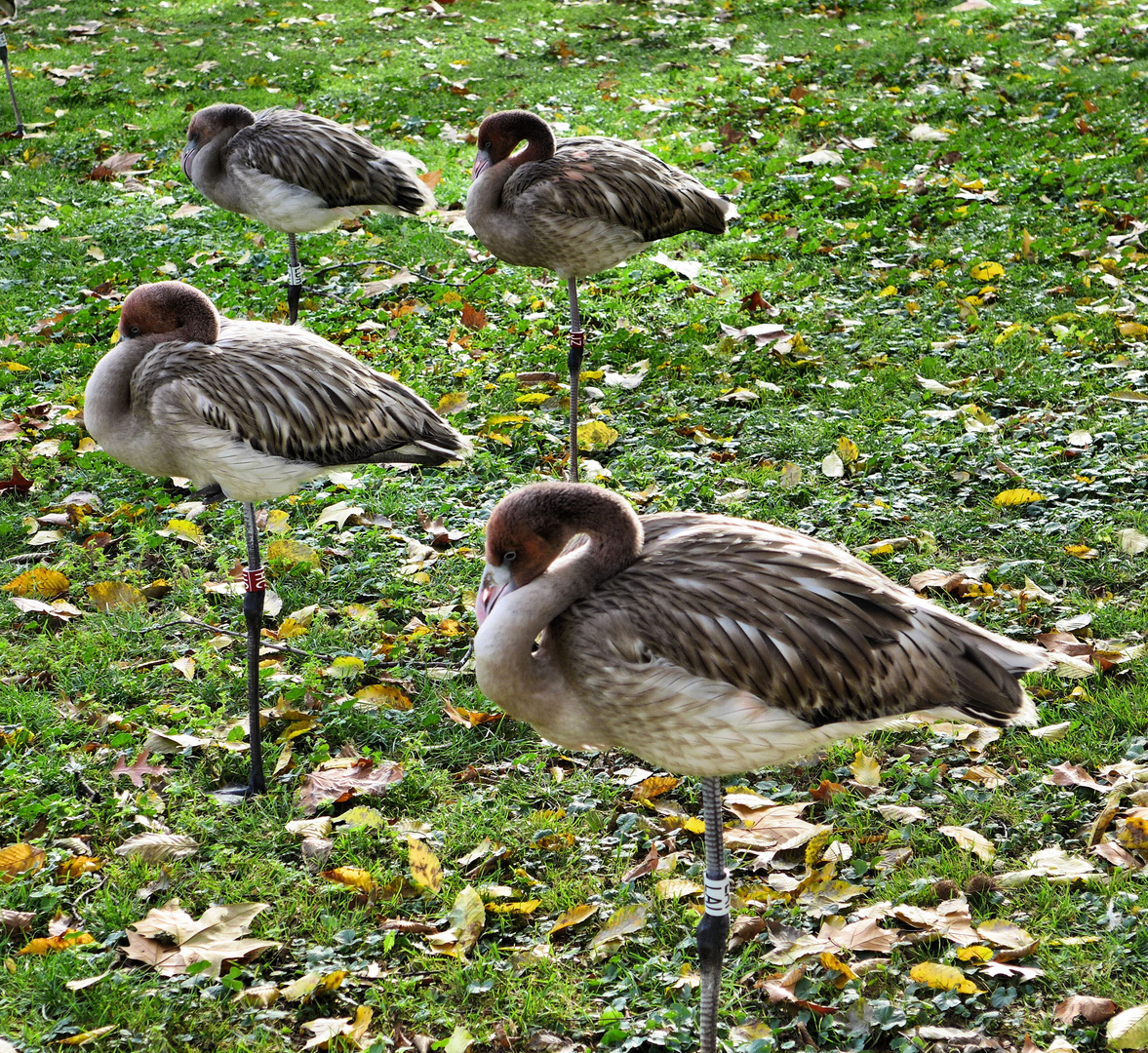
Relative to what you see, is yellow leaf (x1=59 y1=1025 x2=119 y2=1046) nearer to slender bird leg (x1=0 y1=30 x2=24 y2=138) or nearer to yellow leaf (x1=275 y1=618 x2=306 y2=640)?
yellow leaf (x1=275 y1=618 x2=306 y2=640)

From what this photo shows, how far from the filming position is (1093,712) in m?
4.21

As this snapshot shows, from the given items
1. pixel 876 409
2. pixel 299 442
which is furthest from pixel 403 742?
pixel 876 409

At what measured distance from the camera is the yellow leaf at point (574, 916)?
11.8 feet

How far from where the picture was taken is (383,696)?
464cm

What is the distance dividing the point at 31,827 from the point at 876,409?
463 centimetres

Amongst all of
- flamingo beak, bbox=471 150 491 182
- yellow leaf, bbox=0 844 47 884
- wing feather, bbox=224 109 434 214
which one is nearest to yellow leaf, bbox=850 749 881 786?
yellow leaf, bbox=0 844 47 884

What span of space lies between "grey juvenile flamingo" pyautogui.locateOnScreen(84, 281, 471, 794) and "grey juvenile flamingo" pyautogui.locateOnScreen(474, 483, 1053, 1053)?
147 centimetres

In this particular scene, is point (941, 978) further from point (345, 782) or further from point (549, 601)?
point (345, 782)

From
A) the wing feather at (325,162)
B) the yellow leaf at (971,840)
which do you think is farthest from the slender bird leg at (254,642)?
the wing feather at (325,162)

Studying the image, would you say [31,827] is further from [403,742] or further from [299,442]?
[299,442]

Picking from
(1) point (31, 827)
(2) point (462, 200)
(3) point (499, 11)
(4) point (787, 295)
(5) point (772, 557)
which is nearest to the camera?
(5) point (772, 557)

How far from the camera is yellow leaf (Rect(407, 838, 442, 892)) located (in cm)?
375

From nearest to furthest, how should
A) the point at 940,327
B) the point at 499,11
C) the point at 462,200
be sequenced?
the point at 940,327 → the point at 462,200 → the point at 499,11

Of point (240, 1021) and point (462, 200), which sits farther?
point (462, 200)
